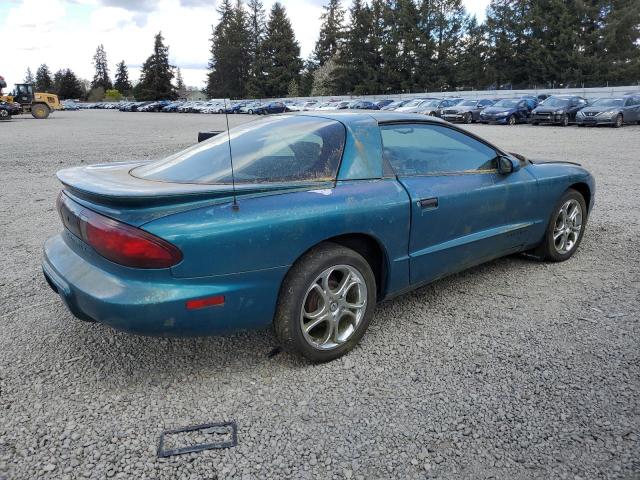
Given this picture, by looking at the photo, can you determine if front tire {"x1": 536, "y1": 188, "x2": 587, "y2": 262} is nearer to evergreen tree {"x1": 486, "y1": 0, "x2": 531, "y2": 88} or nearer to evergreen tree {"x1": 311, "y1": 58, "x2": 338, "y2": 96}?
evergreen tree {"x1": 486, "y1": 0, "x2": 531, "y2": 88}

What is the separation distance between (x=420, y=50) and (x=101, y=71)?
300 ft

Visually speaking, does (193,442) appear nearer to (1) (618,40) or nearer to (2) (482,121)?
(2) (482,121)

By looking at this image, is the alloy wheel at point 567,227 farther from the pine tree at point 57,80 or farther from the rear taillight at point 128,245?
the pine tree at point 57,80

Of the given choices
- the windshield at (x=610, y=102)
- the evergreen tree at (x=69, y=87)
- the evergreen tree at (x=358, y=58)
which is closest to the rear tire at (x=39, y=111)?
the windshield at (x=610, y=102)

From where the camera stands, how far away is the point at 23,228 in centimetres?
604

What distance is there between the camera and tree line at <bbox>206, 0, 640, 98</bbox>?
53625mm

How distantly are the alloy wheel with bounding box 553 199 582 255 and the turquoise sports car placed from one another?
28.0 inches

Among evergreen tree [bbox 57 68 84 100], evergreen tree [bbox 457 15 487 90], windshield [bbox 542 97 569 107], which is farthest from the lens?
evergreen tree [bbox 57 68 84 100]

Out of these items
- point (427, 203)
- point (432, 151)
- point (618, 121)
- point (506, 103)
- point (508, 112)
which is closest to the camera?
point (427, 203)

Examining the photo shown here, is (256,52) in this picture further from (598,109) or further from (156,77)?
(598,109)

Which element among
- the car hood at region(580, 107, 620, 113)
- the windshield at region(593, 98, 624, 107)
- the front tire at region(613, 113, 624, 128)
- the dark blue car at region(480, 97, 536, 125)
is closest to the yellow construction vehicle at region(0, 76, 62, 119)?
the dark blue car at region(480, 97, 536, 125)

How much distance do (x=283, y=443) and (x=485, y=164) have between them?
8.48 feet

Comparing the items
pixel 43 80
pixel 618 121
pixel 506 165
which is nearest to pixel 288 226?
pixel 506 165

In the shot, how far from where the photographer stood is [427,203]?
3.38 meters
